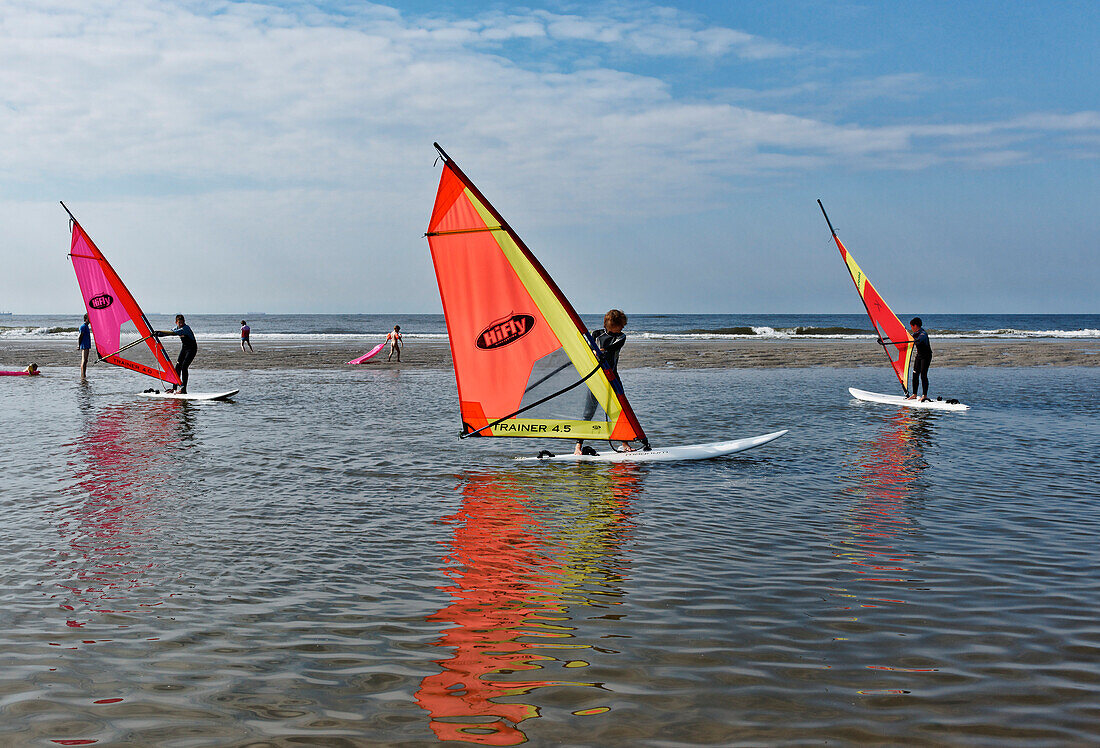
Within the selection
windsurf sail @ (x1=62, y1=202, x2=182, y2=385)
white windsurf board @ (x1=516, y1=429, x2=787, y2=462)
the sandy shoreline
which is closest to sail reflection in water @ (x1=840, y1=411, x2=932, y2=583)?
white windsurf board @ (x1=516, y1=429, x2=787, y2=462)

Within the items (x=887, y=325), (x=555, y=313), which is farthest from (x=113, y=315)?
(x=887, y=325)

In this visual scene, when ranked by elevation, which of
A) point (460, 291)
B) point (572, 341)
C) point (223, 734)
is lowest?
point (223, 734)

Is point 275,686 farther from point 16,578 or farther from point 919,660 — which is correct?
point 919,660

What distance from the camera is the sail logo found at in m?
10.2

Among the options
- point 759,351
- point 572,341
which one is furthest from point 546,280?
point 759,351

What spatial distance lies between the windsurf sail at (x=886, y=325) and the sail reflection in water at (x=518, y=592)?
1177 cm

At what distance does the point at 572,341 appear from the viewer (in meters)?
10.2

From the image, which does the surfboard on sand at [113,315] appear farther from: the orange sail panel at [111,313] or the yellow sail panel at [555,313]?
the yellow sail panel at [555,313]

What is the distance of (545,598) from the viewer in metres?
5.53

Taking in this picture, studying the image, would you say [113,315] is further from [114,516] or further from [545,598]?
[545,598]

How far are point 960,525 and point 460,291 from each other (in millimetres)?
6326

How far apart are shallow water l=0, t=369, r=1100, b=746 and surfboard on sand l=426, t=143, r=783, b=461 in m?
0.67

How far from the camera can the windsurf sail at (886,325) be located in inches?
736

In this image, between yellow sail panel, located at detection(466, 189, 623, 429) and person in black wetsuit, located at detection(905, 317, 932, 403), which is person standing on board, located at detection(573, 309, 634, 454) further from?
person in black wetsuit, located at detection(905, 317, 932, 403)
